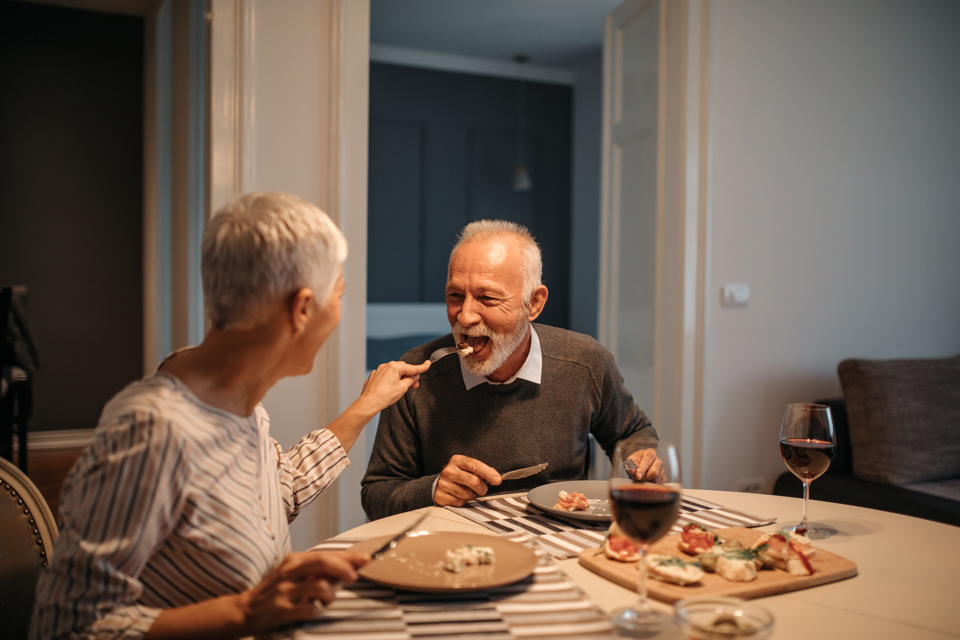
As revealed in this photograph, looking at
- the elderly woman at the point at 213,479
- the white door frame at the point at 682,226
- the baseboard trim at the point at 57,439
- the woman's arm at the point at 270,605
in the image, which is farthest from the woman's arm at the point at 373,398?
the baseboard trim at the point at 57,439

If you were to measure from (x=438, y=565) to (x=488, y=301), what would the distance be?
0.83m

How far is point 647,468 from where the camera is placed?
2.50ft

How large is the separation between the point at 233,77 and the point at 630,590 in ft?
6.79

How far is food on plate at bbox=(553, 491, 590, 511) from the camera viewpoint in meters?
1.15

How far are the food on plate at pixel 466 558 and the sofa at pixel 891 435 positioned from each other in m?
2.15

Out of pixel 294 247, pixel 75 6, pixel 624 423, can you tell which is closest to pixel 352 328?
pixel 624 423

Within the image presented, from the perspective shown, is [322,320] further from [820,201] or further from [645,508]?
[820,201]

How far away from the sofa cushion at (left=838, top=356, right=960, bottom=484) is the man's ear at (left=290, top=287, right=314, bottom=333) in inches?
100

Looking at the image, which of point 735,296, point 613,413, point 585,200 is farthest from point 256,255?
point 585,200

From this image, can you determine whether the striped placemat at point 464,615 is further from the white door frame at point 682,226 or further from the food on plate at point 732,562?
the white door frame at point 682,226

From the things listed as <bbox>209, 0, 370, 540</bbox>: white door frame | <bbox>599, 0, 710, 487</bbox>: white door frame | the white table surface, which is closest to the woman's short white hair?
the white table surface

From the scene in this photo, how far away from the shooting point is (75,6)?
189 inches

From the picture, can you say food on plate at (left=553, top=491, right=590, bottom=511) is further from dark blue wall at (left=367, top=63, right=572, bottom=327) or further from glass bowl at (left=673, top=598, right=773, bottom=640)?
dark blue wall at (left=367, top=63, right=572, bottom=327)

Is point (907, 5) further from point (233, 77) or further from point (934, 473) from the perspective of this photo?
point (233, 77)
